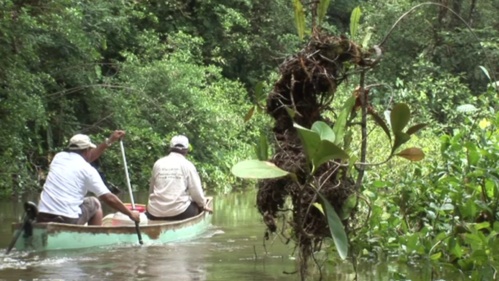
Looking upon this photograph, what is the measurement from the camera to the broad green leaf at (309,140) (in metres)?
4.04

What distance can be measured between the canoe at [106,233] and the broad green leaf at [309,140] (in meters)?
5.77

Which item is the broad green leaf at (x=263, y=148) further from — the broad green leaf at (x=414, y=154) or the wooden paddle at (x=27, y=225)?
the wooden paddle at (x=27, y=225)

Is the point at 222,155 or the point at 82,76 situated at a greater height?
the point at 82,76

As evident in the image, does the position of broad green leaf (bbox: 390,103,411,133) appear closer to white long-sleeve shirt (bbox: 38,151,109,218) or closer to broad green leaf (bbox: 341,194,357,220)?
broad green leaf (bbox: 341,194,357,220)

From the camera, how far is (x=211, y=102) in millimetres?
22516

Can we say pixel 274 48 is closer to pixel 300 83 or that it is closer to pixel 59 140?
pixel 59 140

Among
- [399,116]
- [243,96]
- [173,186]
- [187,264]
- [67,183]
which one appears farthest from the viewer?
[243,96]

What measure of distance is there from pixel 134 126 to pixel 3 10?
A: 625cm

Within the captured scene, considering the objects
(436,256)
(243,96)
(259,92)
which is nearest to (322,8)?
(259,92)

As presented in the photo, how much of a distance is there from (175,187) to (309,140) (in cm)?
737

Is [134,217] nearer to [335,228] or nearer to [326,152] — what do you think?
[335,228]

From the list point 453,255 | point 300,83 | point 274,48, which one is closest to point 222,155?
point 274,48

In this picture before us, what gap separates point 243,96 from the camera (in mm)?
26094

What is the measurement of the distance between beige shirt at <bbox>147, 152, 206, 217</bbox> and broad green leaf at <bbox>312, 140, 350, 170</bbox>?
7.13 m
